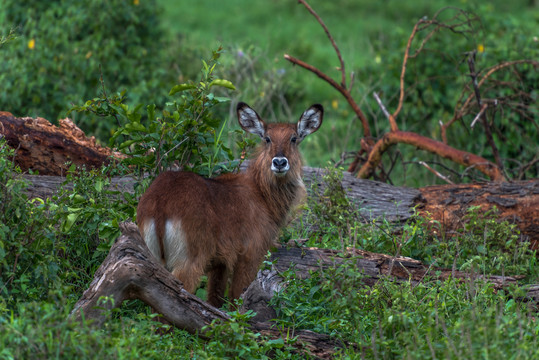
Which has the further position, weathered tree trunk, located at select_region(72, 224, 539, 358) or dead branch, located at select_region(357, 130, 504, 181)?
dead branch, located at select_region(357, 130, 504, 181)

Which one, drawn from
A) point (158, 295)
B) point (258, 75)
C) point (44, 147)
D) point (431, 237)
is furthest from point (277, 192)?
point (258, 75)

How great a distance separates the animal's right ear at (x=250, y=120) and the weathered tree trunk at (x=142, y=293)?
5.91 ft

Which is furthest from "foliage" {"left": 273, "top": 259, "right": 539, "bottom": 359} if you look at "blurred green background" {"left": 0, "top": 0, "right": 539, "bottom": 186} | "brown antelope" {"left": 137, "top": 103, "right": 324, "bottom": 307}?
"blurred green background" {"left": 0, "top": 0, "right": 539, "bottom": 186}

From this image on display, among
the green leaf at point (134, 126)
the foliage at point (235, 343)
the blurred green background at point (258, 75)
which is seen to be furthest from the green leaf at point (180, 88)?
the blurred green background at point (258, 75)

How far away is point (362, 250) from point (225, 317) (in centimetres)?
160

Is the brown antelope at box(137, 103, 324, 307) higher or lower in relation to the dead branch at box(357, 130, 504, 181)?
lower

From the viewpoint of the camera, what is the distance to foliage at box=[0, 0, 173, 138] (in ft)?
27.9

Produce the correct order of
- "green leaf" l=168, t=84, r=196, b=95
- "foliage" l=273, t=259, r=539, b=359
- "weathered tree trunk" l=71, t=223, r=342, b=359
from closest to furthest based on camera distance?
"foliage" l=273, t=259, r=539, b=359 < "weathered tree trunk" l=71, t=223, r=342, b=359 < "green leaf" l=168, t=84, r=196, b=95

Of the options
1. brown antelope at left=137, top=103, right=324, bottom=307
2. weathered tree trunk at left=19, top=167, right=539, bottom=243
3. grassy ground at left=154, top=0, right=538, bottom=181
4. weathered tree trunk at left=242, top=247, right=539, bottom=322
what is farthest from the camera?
grassy ground at left=154, top=0, right=538, bottom=181

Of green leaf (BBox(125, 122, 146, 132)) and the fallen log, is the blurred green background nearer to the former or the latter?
the fallen log

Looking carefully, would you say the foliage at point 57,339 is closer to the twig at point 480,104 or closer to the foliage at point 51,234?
the foliage at point 51,234

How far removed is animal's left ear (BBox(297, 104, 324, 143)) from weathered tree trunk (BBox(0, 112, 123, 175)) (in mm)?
1502

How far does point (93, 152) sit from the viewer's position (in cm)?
621

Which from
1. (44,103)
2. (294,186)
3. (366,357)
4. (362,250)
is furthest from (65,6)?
(366,357)
